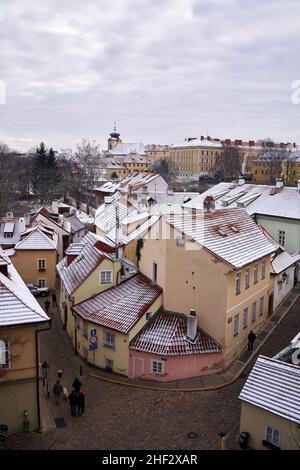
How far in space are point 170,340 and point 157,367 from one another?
1534mm

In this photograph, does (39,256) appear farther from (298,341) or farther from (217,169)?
(217,169)

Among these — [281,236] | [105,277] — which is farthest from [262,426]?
[281,236]

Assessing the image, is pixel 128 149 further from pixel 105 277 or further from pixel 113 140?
pixel 105 277

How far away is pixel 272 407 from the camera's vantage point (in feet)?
51.6

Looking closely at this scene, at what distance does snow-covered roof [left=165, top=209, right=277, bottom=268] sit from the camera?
23.7 metres

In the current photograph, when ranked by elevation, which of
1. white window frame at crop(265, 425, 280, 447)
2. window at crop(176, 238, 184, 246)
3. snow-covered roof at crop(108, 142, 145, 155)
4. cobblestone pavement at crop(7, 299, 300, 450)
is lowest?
cobblestone pavement at crop(7, 299, 300, 450)

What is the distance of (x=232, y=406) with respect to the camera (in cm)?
1995

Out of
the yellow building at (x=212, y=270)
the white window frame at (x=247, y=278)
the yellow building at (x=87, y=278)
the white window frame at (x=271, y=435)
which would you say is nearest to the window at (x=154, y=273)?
the yellow building at (x=212, y=270)

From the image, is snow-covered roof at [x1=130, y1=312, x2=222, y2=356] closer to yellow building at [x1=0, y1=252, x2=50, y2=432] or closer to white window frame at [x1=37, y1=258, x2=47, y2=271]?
yellow building at [x1=0, y1=252, x2=50, y2=432]

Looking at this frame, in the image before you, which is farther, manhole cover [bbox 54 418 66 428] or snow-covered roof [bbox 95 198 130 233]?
snow-covered roof [bbox 95 198 130 233]

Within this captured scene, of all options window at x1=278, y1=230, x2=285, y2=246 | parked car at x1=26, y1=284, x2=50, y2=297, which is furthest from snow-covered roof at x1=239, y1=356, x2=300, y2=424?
parked car at x1=26, y1=284, x2=50, y2=297

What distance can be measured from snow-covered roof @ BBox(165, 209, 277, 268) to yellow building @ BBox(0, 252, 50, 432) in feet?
32.9
